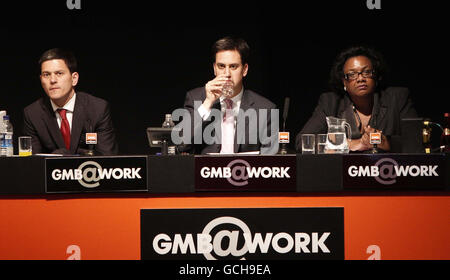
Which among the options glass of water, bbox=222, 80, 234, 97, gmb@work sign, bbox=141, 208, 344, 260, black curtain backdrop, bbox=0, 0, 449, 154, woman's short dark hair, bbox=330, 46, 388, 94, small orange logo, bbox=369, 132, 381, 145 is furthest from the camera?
black curtain backdrop, bbox=0, 0, 449, 154

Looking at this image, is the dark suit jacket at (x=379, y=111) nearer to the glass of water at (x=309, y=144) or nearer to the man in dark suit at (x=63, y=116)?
the glass of water at (x=309, y=144)

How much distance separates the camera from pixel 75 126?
362cm

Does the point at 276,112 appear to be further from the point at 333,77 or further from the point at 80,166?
the point at 80,166

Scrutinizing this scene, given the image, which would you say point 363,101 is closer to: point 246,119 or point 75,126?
point 246,119

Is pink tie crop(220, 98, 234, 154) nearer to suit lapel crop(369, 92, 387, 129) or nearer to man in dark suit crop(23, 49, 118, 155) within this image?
man in dark suit crop(23, 49, 118, 155)

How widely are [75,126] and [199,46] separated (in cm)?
131

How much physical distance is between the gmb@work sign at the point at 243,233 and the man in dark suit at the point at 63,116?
1.27 m

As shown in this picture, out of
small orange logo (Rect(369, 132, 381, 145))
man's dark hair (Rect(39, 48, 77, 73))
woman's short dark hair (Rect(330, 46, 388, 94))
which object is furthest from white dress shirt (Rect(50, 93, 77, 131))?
small orange logo (Rect(369, 132, 381, 145))

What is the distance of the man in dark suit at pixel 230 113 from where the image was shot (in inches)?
132

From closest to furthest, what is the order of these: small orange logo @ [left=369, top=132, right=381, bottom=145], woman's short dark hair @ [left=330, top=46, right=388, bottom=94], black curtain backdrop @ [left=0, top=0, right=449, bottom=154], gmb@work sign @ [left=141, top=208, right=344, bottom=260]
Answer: gmb@work sign @ [left=141, top=208, right=344, bottom=260]
small orange logo @ [left=369, top=132, right=381, bottom=145]
woman's short dark hair @ [left=330, top=46, right=388, bottom=94]
black curtain backdrop @ [left=0, top=0, right=449, bottom=154]

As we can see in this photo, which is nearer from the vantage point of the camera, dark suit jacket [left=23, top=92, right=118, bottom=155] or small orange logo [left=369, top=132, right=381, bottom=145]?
small orange logo [left=369, top=132, right=381, bottom=145]

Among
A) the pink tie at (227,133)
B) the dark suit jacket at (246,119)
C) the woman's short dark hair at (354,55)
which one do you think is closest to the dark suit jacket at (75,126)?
the dark suit jacket at (246,119)

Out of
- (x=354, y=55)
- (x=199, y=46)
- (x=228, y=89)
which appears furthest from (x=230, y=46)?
(x=354, y=55)

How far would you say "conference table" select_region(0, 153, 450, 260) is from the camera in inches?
98.8
